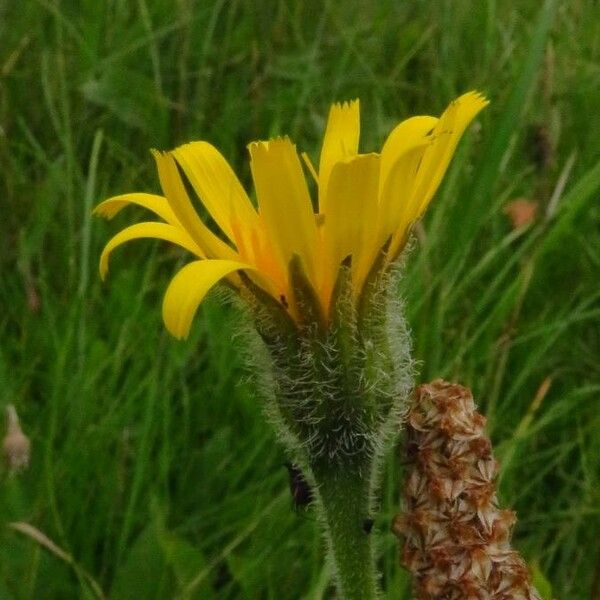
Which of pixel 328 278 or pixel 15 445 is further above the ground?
pixel 328 278

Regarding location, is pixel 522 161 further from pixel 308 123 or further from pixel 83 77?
pixel 83 77

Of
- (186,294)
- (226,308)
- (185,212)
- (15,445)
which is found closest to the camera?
(186,294)

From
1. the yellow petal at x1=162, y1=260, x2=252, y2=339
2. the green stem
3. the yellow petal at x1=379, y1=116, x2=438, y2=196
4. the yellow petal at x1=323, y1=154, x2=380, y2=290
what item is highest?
the yellow petal at x1=379, y1=116, x2=438, y2=196

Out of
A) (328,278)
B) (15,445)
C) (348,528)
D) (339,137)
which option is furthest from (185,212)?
(15,445)

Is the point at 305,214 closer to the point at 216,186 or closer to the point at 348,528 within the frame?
the point at 216,186

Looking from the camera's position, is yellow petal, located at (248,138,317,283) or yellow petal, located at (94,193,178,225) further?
yellow petal, located at (94,193,178,225)

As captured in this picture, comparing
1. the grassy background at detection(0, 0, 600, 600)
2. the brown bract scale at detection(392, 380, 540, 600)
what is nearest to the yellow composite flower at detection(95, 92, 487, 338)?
the brown bract scale at detection(392, 380, 540, 600)

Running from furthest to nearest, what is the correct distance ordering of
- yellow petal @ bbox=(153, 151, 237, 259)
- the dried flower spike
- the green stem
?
the dried flower spike → the green stem → yellow petal @ bbox=(153, 151, 237, 259)

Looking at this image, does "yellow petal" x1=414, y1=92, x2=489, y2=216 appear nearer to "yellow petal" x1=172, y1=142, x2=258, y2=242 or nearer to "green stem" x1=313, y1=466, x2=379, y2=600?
"yellow petal" x1=172, y1=142, x2=258, y2=242

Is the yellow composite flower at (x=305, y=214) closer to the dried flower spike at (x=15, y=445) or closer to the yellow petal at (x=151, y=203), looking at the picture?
the yellow petal at (x=151, y=203)
